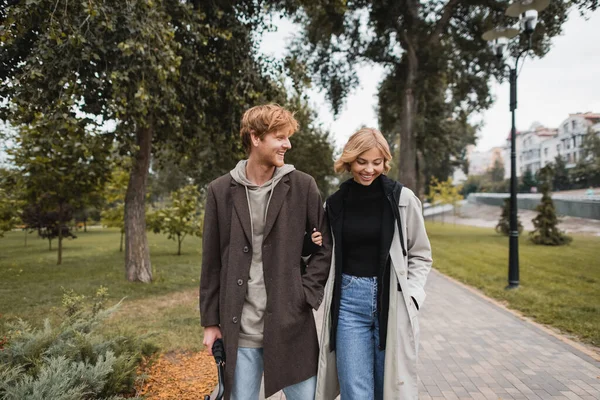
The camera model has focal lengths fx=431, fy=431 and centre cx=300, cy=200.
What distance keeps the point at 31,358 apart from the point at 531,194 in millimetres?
30932

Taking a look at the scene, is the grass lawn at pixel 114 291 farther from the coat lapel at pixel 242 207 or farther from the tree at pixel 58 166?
the coat lapel at pixel 242 207

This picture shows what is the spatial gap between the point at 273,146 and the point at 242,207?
336 millimetres

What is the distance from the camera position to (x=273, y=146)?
212 centimetres

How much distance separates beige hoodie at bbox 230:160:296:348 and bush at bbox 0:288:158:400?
1.43 meters

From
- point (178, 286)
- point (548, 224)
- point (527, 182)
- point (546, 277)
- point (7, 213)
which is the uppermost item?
point (527, 182)

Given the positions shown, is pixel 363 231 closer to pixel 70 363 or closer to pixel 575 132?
pixel 70 363

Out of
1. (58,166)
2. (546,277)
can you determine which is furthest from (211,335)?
(546,277)

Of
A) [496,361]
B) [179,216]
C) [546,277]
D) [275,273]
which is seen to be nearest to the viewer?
[275,273]

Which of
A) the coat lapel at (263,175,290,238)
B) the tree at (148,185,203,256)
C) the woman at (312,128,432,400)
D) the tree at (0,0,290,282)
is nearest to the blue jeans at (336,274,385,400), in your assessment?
the woman at (312,128,432,400)

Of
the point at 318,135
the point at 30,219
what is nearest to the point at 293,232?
the point at 30,219

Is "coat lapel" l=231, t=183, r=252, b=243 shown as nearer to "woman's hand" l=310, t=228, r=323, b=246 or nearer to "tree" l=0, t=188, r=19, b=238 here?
"woman's hand" l=310, t=228, r=323, b=246

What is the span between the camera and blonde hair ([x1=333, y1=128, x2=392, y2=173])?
2324 millimetres

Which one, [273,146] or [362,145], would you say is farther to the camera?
[362,145]

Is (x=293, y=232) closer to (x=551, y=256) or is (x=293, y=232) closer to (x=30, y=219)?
→ (x=30, y=219)
